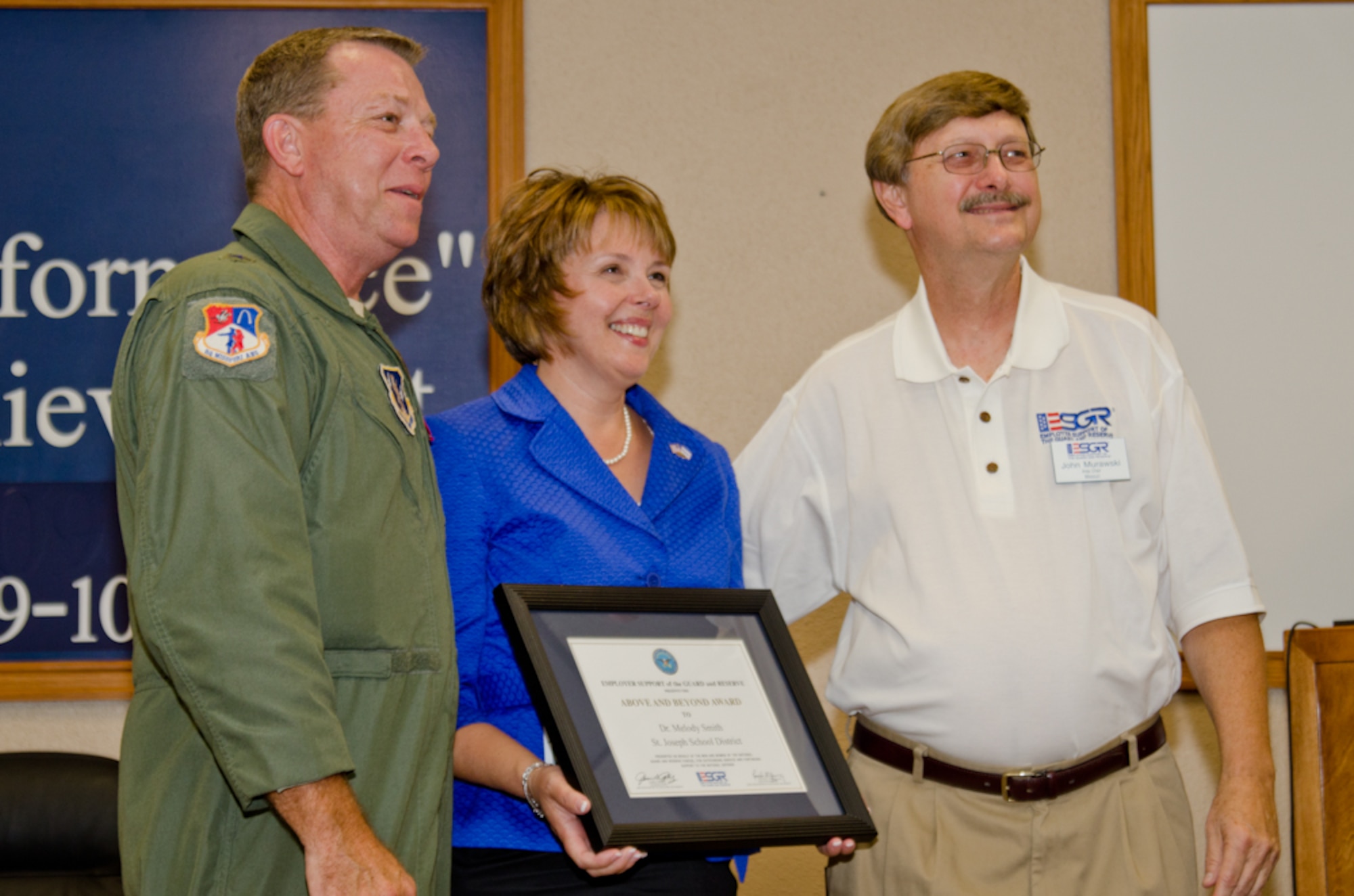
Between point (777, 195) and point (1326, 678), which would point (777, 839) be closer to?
point (1326, 678)

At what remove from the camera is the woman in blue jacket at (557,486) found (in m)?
1.73

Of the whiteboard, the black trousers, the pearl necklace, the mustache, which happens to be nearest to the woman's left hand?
the black trousers

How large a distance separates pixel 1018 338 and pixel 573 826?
3.79ft

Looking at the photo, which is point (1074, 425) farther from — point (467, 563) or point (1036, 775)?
point (467, 563)

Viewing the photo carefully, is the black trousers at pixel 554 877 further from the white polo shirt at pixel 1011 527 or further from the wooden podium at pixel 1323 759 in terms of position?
the wooden podium at pixel 1323 759

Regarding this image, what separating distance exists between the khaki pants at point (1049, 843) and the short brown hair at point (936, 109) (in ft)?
3.69

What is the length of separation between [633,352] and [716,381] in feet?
4.41

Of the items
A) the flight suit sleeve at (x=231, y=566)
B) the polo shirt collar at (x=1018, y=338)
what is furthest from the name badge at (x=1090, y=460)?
the flight suit sleeve at (x=231, y=566)

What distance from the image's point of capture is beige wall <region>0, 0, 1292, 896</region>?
10.8 feet

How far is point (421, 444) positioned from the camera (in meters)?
1.65

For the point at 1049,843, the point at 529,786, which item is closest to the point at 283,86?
the point at 529,786

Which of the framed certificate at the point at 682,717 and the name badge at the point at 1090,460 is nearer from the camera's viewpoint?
the framed certificate at the point at 682,717

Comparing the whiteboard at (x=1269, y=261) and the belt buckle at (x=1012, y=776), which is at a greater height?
the whiteboard at (x=1269, y=261)

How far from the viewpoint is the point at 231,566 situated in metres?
1.26
